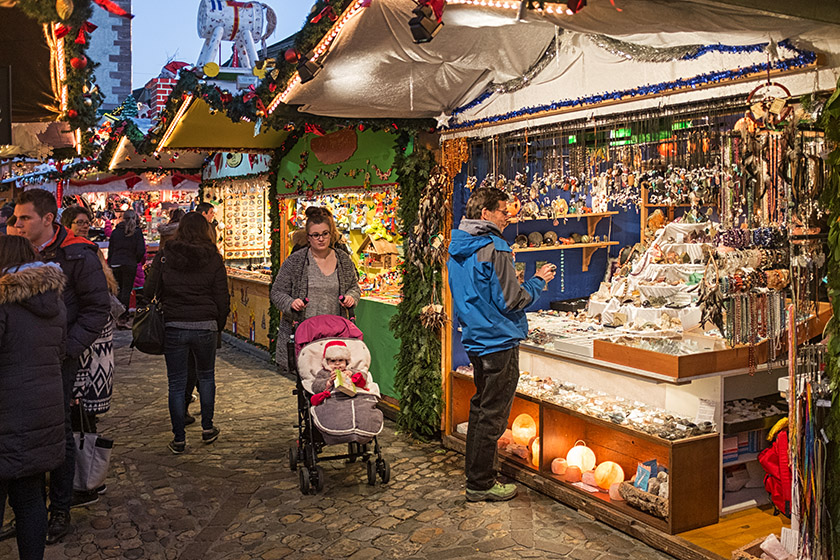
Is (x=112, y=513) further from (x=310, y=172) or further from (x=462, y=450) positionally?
(x=310, y=172)

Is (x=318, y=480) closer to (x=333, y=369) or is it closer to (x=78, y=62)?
(x=333, y=369)

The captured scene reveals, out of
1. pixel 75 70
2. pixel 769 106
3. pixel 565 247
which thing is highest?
pixel 75 70

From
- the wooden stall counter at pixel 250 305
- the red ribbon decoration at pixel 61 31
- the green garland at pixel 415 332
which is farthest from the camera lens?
the wooden stall counter at pixel 250 305

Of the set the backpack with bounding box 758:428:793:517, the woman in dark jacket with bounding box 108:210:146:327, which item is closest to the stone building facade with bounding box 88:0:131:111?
the woman in dark jacket with bounding box 108:210:146:327

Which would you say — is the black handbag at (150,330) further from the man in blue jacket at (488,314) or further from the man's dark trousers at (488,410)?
the man's dark trousers at (488,410)

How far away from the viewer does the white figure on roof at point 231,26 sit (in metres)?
13.1

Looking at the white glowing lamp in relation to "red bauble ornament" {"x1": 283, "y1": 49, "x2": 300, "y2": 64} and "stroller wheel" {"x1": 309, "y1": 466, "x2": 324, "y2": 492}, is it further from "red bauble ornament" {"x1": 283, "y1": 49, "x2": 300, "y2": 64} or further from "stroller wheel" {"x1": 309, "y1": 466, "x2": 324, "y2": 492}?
"red bauble ornament" {"x1": 283, "y1": 49, "x2": 300, "y2": 64}

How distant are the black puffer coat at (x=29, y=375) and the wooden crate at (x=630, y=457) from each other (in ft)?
9.96

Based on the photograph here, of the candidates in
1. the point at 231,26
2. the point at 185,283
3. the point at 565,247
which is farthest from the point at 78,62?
the point at 231,26

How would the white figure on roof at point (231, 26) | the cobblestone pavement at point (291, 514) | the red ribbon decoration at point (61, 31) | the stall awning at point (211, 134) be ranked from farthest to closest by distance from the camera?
the white figure on roof at point (231, 26) < the stall awning at point (211, 134) < the red ribbon decoration at point (61, 31) < the cobblestone pavement at point (291, 514)

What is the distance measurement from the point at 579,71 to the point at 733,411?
90.6 inches

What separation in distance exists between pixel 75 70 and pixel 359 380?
2.78 metres

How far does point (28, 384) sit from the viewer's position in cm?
362

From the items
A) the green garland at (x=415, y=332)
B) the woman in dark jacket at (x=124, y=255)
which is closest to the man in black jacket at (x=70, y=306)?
the green garland at (x=415, y=332)
